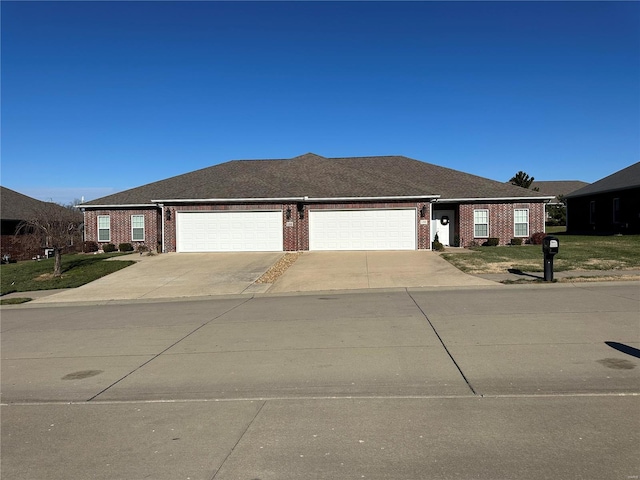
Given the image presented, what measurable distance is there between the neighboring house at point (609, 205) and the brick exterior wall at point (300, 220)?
6953 millimetres

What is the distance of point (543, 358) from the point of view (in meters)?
6.79

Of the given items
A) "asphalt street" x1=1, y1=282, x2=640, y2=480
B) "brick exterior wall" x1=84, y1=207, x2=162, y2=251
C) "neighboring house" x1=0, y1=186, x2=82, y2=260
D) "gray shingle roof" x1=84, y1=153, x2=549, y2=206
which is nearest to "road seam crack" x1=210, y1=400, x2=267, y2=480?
"asphalt street" x1=1, y1=282, x2=640, y2=480

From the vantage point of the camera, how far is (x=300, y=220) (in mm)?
25359

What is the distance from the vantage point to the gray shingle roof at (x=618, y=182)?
31531 mm

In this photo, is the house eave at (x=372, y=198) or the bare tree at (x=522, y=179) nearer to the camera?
the house eave at (x=372, y=198)

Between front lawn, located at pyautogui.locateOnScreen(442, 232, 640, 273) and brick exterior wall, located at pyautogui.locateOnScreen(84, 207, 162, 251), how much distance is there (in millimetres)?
16482

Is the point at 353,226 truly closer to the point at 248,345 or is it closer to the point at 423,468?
the point at 248,345

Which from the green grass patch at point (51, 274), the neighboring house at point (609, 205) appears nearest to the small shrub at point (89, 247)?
the green grass patch at point (51, 274)

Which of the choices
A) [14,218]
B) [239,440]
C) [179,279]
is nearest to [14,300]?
[179,279]

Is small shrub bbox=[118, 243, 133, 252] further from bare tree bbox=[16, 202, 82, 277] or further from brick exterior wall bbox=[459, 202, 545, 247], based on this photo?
brick exterior wall bbox=[459, 202, 545, 247]

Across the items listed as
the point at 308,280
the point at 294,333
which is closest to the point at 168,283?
the point at 308,280

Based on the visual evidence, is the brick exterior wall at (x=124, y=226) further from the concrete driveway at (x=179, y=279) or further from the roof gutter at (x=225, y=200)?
the concrete driveway at (x=179, y=279)

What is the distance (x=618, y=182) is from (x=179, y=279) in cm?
2948

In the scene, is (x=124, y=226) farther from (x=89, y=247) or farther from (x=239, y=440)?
(x=239, y=440)
